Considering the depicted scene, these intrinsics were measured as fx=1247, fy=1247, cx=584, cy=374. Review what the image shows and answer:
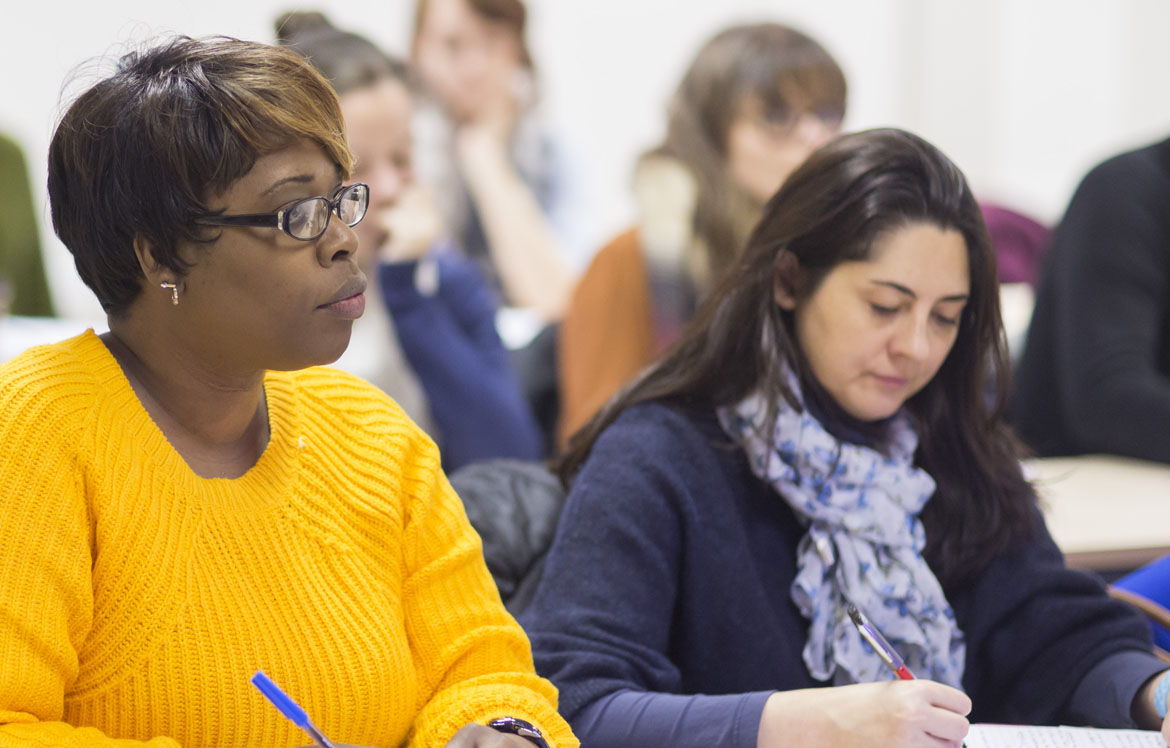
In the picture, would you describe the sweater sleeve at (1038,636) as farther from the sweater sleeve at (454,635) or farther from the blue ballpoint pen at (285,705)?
the blue ballpoint pen at (285,705)

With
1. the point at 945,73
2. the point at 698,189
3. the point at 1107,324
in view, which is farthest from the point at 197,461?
the point at 945,73

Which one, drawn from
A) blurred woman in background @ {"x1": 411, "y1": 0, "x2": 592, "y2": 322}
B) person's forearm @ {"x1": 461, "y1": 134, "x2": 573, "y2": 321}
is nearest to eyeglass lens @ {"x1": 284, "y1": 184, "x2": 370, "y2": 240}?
blurred woman in background @ {"x1": 411, "y1": 0, "x2": 592, "y2": 322}

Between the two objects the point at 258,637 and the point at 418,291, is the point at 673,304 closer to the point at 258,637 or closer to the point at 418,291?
the point at 418,291

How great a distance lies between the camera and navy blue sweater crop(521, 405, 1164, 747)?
1.29 m

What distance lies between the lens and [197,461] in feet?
3.48

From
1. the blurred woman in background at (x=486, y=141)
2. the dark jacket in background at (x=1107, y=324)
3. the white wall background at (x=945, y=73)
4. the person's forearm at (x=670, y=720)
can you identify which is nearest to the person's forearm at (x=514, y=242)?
the blurred woman in background at (x=486, y=141)

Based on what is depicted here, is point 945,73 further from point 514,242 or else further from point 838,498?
point 838,498

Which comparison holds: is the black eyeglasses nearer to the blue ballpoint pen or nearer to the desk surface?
the blue ballpoint pen

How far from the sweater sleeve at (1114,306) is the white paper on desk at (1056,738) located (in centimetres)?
114

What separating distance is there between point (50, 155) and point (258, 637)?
1.38ft

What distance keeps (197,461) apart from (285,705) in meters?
0.23

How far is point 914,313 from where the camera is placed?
4.74 feet

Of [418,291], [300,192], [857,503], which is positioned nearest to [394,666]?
[300,192]

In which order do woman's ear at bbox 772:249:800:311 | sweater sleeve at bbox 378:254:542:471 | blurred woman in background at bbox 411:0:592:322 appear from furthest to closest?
1. blurred woman in background at bbox 411:0:592:322
2. sweater sleeve at bbox 378:254:542:471
3. woman's ear at bbox 772:249:800:311
